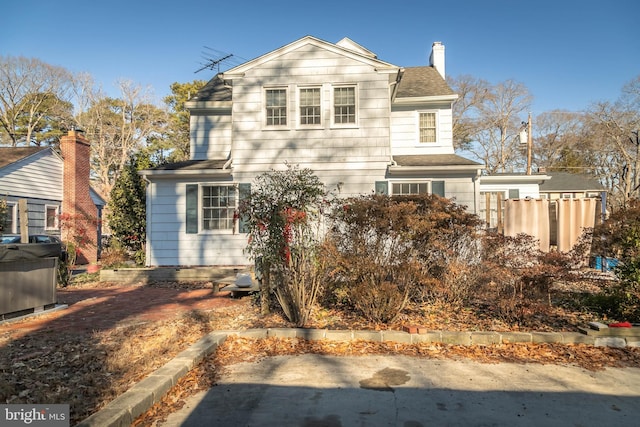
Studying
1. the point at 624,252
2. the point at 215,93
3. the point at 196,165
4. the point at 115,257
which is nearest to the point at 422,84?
A: the point at 215,93

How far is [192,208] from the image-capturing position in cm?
1176

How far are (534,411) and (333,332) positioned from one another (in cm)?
255

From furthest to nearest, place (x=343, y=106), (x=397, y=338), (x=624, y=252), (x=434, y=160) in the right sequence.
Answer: (x=434, y=160), (x=343, y=106), (x=624, y=252), (x=397, y=338)

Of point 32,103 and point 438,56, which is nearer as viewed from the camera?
point 438,56

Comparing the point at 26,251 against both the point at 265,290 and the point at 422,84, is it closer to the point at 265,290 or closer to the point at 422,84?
the point at 265,290

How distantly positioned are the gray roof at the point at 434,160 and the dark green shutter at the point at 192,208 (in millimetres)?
6378

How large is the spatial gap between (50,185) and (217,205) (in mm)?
11136

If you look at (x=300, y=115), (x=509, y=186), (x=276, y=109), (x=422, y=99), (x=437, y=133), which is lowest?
(x=509, y=186)

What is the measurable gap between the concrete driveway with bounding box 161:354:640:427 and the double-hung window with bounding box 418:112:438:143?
33.7 feet

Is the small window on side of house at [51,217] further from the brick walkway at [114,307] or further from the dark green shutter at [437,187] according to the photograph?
the dark green shutter at [437,187]

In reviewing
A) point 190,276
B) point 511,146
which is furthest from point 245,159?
point 511,146

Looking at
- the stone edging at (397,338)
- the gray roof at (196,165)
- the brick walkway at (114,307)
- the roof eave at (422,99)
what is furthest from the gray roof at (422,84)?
→ the stone edging at (397,338)

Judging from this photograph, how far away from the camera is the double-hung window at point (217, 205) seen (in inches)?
468

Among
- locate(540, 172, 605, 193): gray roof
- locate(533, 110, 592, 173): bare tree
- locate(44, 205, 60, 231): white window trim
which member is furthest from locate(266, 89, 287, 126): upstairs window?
locate(533, 110, 592, 173): bare tree
